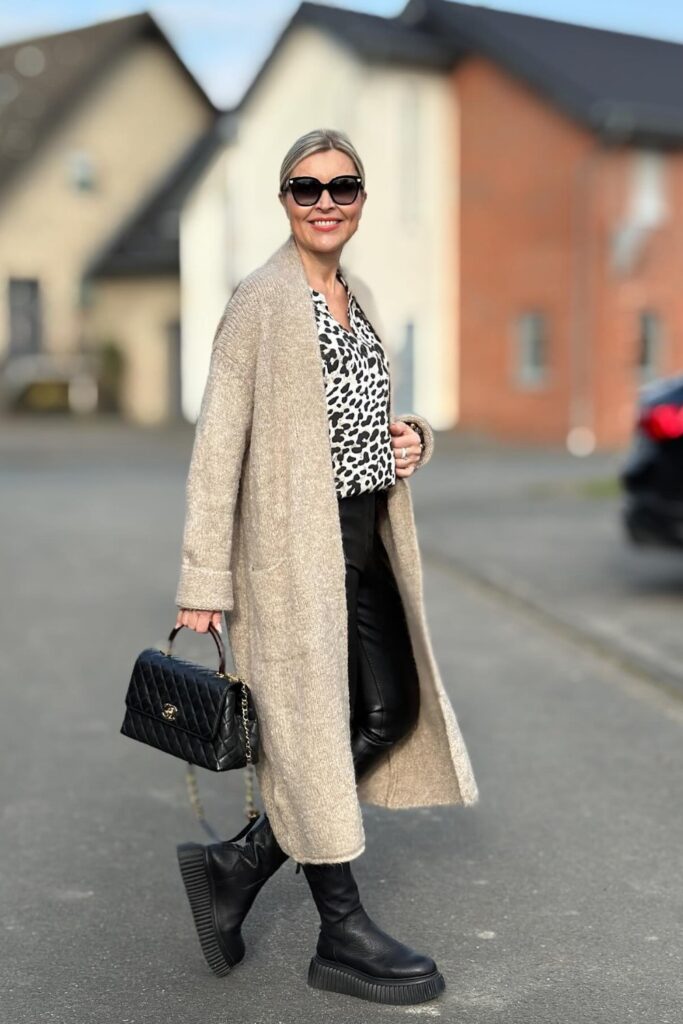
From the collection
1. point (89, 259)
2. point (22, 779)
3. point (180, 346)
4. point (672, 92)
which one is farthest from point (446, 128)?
point (22, 779)

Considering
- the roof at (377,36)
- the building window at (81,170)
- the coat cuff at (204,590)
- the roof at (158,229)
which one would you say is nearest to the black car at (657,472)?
the coat cuff at (204,590)

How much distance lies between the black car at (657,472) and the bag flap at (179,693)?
5.27 metres

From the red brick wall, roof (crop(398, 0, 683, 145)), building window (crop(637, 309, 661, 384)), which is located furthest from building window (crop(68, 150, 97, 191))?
building window (crop(637, 309, 661, 384))

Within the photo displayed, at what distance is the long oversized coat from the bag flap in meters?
0.12

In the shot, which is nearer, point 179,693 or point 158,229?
point 179,693

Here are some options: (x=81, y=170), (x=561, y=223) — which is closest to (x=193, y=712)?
(x=561, y=223)

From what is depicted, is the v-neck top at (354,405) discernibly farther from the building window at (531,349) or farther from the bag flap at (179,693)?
the building window at (531,349)

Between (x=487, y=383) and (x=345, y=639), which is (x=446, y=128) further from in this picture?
(x=345, y=639)

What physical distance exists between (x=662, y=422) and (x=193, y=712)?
5428 mm

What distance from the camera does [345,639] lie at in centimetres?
338

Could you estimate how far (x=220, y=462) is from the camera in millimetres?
3320

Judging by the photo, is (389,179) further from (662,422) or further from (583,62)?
(662,422)

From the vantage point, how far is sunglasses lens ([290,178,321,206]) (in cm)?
341

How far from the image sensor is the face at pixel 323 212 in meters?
3.41
